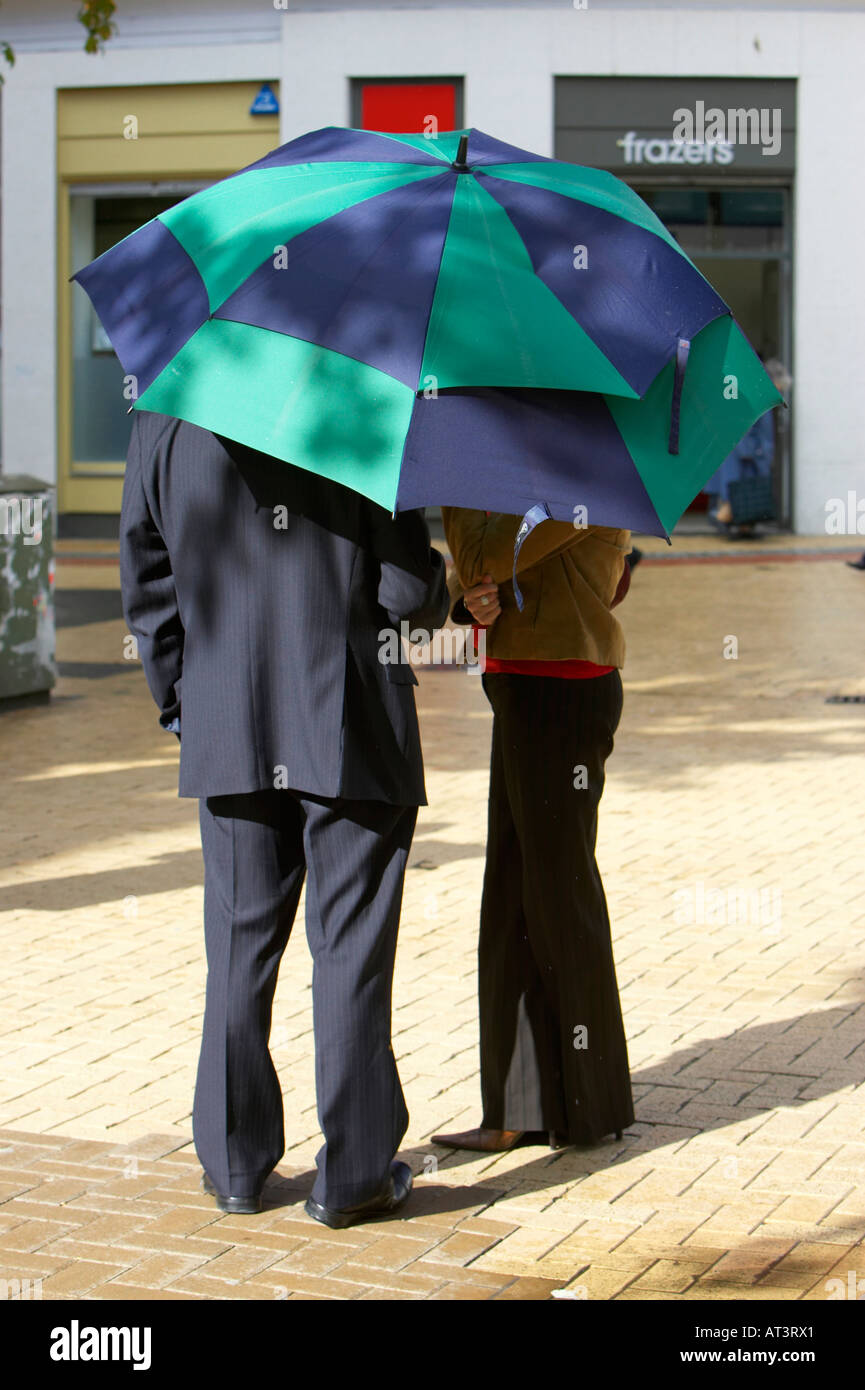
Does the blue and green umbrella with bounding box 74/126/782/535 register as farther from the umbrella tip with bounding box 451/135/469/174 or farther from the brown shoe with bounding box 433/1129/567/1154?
the brown shoe with bounding box 433/1129/567/1154

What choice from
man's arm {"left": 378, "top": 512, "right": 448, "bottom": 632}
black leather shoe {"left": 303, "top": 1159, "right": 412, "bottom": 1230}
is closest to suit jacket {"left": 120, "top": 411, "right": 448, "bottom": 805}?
man's arm {"left": 378, "top": 512, "right": 448, "bottom": 632}

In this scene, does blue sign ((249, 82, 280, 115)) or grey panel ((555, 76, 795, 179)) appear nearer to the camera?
grey panel ((555, 76, 795, 179))

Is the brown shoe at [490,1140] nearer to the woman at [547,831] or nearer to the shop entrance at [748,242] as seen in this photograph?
the woman at [547,831]

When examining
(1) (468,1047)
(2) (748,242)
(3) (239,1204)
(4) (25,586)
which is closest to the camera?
(3) (239,1204)

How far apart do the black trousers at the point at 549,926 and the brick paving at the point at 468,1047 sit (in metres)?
0.16

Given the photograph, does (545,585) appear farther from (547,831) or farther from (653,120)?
(653,120)

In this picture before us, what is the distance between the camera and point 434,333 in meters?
3.34

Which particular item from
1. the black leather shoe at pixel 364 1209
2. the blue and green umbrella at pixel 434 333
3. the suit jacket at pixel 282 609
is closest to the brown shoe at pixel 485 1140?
the black leather shoe at pixel 364 1209

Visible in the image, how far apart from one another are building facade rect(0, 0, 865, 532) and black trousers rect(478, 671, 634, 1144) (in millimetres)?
18666

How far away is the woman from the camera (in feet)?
13.1

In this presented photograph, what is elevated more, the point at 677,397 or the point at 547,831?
the point at 677,397

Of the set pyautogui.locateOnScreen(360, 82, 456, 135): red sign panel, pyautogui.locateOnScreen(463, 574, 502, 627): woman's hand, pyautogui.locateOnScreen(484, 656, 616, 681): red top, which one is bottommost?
pyautogui.locateOnScreen(484, 656, 616, 681): red top

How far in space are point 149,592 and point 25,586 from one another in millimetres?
7301

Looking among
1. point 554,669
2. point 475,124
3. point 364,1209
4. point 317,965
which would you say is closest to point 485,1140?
point 364,1209
